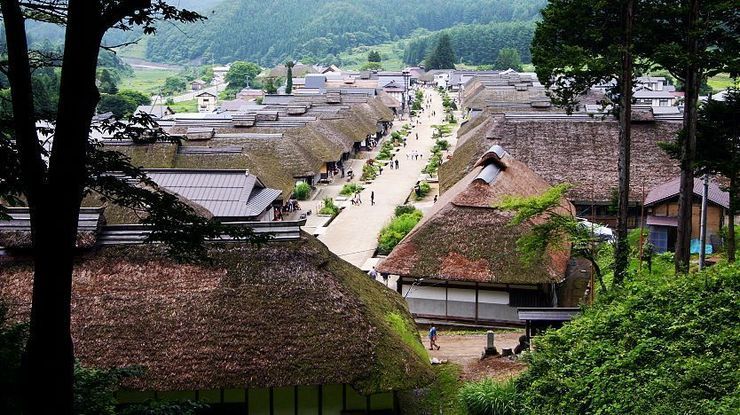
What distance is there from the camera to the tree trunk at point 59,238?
277 inches

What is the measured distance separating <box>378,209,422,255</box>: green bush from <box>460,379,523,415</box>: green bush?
17.8 metres

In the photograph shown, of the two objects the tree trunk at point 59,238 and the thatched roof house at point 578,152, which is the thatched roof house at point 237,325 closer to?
the tree trunk at point 59,238

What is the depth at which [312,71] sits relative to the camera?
461ft

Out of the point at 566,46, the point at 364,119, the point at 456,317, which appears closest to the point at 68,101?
the point at 566,46

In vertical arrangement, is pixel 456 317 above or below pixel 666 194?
below

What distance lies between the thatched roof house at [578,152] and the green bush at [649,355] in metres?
19.6

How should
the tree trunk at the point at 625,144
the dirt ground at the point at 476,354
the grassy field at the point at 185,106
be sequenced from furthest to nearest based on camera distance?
the grassy field at the point at 185,106
the tree trunk at the point at 625,144
the dirt ground at the point at 476,354

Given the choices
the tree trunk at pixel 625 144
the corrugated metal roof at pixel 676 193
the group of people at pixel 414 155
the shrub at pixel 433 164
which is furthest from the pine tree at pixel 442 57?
the tree trunk at pixel 625 144

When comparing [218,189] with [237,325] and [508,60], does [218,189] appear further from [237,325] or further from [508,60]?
[508,60]

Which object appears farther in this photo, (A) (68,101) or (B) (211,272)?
(B) (211,272)

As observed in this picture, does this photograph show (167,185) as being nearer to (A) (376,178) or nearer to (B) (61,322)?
(B) (61,322)

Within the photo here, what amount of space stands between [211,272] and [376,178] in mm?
39230

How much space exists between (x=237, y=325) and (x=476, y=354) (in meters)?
7.98

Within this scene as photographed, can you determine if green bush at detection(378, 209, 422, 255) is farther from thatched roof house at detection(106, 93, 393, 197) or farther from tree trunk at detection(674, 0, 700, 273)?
tree trunk at detection(674, 0, 700, 273)
